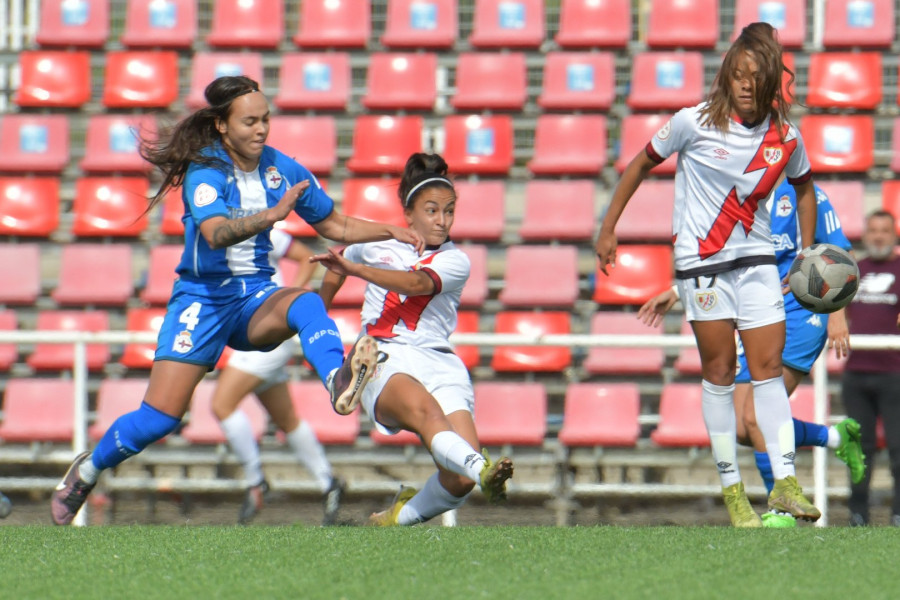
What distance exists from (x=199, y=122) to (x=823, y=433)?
3.17 meters

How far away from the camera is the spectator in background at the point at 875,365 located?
249 inches

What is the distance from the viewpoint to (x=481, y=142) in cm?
845

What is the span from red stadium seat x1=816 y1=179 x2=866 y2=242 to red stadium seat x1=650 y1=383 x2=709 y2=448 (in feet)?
5.43

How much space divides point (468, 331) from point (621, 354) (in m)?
1.01

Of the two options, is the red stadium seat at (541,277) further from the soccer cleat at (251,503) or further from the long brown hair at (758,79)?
the long brown hair at (758,79)

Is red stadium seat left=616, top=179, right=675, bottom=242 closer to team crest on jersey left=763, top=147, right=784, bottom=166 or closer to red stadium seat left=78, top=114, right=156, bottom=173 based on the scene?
red stadium seat left=78, top=114, right=156, bottom=173

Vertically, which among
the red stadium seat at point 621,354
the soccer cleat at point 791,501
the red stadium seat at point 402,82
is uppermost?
the red stadium seat at point 402,82

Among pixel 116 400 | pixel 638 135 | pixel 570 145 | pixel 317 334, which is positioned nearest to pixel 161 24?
pixel 116 400

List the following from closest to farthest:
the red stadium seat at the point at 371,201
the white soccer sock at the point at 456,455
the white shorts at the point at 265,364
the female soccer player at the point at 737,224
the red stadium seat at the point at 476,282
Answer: the white soccer sock at the point at 456,455
the female soccer player at the point at 737,224
the white shorts at the point at 265,364
the red stadium seat at the point at 476,282
the red stadium seat at the point at 371,201

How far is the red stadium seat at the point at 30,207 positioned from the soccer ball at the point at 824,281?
5903 millimetres

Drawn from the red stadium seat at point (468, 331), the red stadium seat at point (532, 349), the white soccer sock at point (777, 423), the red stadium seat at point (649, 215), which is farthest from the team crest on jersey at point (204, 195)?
the red stadium seat at point (649, 215)

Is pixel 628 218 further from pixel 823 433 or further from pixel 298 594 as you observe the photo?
pixel 298 594

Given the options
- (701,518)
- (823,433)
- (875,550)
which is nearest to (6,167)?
(701,518)

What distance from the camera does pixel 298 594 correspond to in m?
3.14
